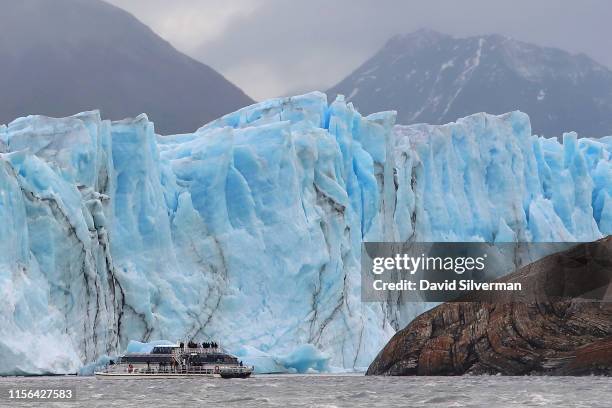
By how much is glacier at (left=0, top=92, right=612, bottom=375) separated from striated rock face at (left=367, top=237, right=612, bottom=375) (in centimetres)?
468

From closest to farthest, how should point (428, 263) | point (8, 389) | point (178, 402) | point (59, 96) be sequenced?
point (178, 402)
point (8, 389)
point (428, 263)
point (59, 96)

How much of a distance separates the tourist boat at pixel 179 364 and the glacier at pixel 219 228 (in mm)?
1070

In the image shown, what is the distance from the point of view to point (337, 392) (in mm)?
28281

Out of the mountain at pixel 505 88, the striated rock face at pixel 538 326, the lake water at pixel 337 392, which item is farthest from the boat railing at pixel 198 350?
the mountain at pixel 505 88

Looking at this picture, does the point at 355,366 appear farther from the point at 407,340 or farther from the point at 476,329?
the point at 476,329

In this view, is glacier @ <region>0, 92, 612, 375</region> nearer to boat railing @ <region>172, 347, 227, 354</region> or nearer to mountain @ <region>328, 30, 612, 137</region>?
boat railing @ <region>172, 347, 227, 354</region>

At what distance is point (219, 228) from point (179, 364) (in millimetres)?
5936

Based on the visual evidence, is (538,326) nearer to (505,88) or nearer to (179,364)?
(179,364)

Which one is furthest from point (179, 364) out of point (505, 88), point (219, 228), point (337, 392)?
point (505, 88)

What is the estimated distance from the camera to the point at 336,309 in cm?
4059

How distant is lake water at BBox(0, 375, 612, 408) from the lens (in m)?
24.2

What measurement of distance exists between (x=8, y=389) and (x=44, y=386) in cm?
145

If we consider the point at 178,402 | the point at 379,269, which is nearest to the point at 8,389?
the point at 178,402

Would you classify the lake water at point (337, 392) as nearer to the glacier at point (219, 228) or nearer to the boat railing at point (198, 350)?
the boat railing at point (198, 350)
